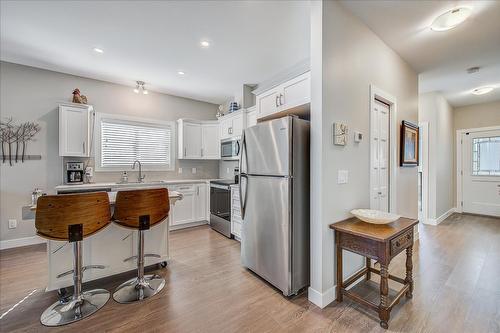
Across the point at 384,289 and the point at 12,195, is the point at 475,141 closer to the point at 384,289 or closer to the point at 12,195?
the point at 384,289

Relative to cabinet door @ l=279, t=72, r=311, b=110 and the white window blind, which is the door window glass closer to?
cabinet door @ l=279, t=72, r=311, b=110

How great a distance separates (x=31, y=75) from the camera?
352 cm

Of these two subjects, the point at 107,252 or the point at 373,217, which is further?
the point at 107,252

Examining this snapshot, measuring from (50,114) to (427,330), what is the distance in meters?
5.59

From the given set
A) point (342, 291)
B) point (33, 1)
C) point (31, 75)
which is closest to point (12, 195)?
point (31, 75)

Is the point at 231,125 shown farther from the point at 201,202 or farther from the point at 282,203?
the point at 282,203

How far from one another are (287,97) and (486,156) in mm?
5940

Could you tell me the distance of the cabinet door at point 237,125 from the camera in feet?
13.9

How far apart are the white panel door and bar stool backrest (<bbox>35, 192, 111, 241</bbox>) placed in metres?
3.00

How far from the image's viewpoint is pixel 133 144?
4449 millimetres

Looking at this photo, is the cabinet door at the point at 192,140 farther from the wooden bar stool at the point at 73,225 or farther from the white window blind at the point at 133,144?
the wooden bar stool at the point at 73,225

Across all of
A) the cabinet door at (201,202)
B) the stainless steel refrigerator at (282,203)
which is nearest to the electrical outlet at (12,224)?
the cabinet door at (201,202)

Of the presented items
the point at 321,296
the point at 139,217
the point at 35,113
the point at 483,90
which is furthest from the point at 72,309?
the point at 483,90

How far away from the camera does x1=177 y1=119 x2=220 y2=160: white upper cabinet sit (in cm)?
478
